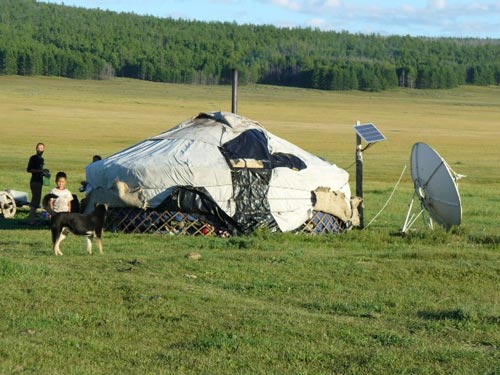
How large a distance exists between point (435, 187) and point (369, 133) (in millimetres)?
1503

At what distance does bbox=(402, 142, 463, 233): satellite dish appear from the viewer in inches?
685

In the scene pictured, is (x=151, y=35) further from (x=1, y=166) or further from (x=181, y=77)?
(x=1, y=166)

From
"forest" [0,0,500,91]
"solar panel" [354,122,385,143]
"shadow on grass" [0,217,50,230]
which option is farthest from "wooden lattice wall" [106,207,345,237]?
"forest" [0,0,500,91]

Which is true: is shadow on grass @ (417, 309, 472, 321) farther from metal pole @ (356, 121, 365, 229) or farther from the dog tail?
metal pole @ (356, 121, 365, 229)

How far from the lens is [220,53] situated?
15225 centimetres

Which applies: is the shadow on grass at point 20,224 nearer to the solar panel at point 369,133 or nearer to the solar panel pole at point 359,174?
the solar panel pole at point 359,174

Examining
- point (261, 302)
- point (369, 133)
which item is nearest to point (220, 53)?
point (369, 133)

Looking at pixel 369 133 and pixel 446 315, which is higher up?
pixel 369 133

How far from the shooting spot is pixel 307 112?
86.1 m

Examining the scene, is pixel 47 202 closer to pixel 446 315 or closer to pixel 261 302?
pixel 261 302

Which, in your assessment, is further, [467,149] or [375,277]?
[467,149]

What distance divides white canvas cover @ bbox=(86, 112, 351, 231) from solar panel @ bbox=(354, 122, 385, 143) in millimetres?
922

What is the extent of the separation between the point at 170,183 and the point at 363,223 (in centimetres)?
388

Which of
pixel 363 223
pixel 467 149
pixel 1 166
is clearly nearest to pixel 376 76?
pixel 467 149
